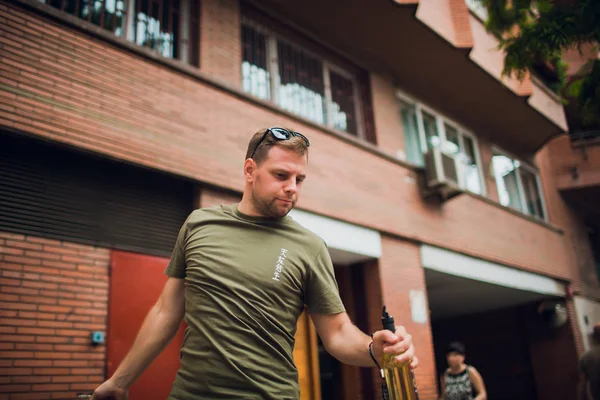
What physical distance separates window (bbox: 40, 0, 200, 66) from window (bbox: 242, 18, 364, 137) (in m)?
0.96

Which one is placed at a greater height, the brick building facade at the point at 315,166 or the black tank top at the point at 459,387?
the brick building facade at the point at 315,166

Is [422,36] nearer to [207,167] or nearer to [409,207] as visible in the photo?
[409,207]

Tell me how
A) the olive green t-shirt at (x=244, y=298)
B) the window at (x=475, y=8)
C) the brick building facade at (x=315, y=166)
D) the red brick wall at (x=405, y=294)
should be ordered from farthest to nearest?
1. the window at (x=475, y=8)
2. the red brick wall at (x=405, y=294)
3. the brick building facade at (x=315, y=166)
4. the olive green t-shirt at (x=244, y=298)

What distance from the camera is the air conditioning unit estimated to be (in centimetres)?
973

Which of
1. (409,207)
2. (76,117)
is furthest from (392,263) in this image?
(76,117)

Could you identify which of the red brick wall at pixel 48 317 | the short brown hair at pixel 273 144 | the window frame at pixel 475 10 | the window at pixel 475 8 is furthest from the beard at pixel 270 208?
the window at pixel 475 8

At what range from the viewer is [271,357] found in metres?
1.99

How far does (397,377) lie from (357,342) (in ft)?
1.04

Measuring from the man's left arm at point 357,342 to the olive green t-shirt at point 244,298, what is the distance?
6 cm

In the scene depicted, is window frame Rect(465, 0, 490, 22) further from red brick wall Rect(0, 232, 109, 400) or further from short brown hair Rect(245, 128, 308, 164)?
short brown hair Rect(245, 128, 308, 164)

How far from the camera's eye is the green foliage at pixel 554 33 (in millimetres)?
6266

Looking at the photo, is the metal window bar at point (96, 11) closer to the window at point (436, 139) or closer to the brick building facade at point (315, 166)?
the brick building facade at point (315, 166)

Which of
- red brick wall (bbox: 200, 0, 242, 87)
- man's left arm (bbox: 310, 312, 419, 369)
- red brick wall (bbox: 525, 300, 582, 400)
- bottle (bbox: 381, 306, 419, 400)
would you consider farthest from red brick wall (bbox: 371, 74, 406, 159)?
bottle (bbox: 381, 306, 419, 400)

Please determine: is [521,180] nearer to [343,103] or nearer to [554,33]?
[343,103]
